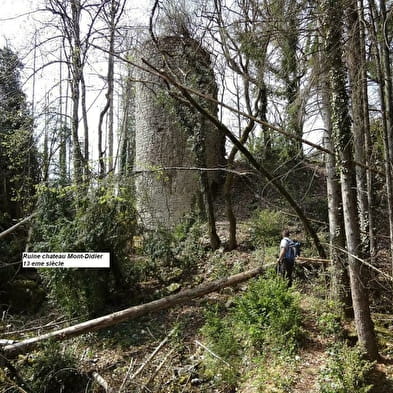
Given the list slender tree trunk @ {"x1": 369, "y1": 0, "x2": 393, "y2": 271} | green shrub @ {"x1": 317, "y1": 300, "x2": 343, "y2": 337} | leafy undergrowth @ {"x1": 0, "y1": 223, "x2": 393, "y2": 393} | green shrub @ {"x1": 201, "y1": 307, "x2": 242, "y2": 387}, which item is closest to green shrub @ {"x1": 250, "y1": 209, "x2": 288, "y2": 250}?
leafy undergrowth @ {"x1": 0, "y1": 223, "x2": 393, "y2": 393}

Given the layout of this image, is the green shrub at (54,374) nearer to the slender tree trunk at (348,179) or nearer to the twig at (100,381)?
the twig at (100,381)

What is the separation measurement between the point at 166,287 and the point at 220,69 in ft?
19.2

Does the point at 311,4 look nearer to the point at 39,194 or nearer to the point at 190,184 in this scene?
the point at 39,194

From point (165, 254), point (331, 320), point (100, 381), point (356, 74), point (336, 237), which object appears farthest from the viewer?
point (165, 254)

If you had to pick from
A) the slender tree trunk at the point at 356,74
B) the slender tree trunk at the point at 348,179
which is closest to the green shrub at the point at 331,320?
the slender tree trunk at the point at 348,179

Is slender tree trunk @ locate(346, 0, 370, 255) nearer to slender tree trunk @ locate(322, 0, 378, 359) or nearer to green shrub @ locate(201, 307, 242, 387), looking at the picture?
slender tree trunk @ locate(322, 0, 378, 359)

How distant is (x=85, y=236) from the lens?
291 inches

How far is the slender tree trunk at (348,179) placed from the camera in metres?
4.28

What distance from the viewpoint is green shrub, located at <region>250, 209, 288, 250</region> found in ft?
31.2

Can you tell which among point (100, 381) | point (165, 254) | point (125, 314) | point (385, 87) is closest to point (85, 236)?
point (125, 314)

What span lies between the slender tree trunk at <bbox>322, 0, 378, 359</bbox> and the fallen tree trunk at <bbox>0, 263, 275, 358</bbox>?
373 centimetres

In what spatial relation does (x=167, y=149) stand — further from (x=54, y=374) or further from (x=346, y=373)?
(x=346, y=373)

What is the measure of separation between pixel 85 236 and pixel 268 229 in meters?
4.85

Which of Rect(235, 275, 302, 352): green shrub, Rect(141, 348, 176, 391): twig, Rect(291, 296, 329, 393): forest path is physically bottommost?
Rect(141, 348, 176, 391): twig
